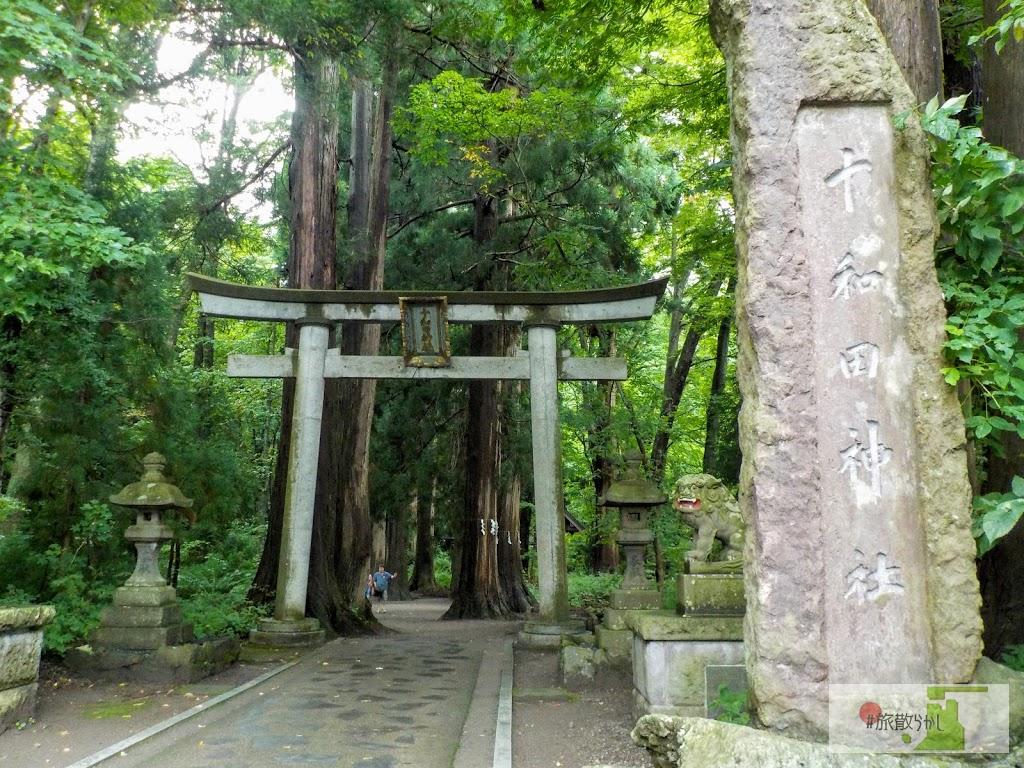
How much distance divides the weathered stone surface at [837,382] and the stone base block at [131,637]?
5.92m

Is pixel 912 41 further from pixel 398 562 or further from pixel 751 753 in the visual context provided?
pixel 398 562

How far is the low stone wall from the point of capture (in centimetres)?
534

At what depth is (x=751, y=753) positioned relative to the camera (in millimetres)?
3133

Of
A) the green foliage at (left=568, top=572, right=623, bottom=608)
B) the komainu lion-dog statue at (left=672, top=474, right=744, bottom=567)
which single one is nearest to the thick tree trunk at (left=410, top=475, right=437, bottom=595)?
the green foliage at (left=568, top=572, right=623, bottom=608)

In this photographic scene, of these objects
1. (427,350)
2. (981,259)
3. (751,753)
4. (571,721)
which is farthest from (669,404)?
(751,753)

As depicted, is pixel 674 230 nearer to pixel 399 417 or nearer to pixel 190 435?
pixel 399 417

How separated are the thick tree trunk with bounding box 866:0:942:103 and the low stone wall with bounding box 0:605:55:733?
6957mm

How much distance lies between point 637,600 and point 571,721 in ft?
5.84

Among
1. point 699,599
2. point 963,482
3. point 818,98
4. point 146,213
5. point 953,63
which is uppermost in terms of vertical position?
point 953,63

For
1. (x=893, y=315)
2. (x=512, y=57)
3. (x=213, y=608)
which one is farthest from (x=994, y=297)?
(x=512, y=57)

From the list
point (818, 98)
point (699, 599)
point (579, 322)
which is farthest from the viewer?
point (579, 322)

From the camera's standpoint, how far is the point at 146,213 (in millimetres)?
9422

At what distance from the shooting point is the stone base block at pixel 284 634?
8.66 metres

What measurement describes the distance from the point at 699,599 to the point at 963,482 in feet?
7.09
